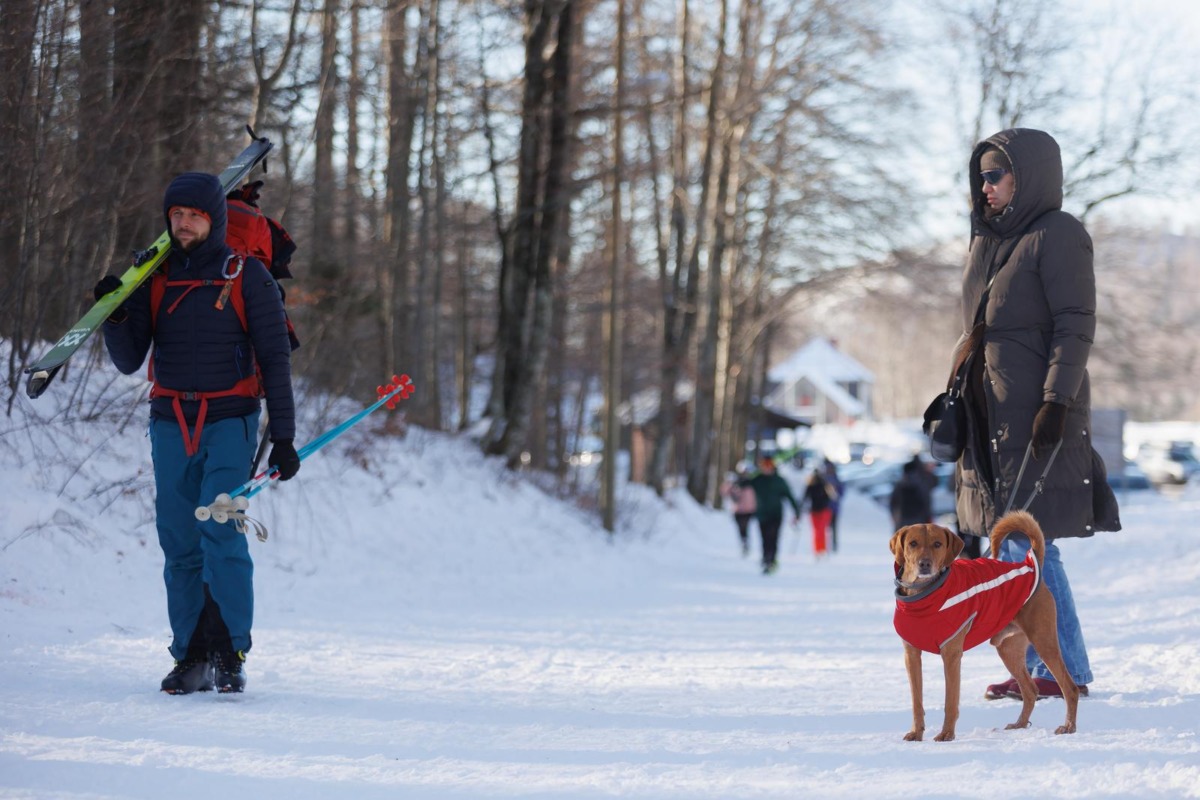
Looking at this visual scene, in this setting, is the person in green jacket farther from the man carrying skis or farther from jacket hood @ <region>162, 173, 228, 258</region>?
jacket hood @ <region>162, 173, 228, 258</region>

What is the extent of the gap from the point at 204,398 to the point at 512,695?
6.54 ft

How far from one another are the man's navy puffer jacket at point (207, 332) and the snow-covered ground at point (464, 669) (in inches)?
50.6

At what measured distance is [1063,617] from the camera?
19.7ft

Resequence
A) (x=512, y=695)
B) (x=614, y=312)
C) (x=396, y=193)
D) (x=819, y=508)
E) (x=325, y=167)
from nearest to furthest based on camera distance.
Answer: (x=512, y=695)
(x=614, y=312)
(x=325, y=167)
(x=819, y=508)
(x=396, y=193)

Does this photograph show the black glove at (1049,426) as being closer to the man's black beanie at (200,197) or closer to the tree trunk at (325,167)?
the man's black beanie at (200,197)

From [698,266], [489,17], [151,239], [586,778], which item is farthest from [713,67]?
[586,778]

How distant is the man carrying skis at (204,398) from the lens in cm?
594

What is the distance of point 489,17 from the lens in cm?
2233

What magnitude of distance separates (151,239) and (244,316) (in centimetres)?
684

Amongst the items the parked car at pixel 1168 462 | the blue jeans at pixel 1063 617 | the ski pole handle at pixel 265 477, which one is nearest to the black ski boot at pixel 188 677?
the ski pole handle at pixel 265 477

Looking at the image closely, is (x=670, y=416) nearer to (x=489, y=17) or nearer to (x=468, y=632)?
(x=489, y=17)

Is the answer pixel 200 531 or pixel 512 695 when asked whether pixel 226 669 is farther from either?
pixel 512 695

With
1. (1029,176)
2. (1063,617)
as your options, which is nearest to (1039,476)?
(1063,617)

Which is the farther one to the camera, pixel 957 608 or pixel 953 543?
pixel 953 543
